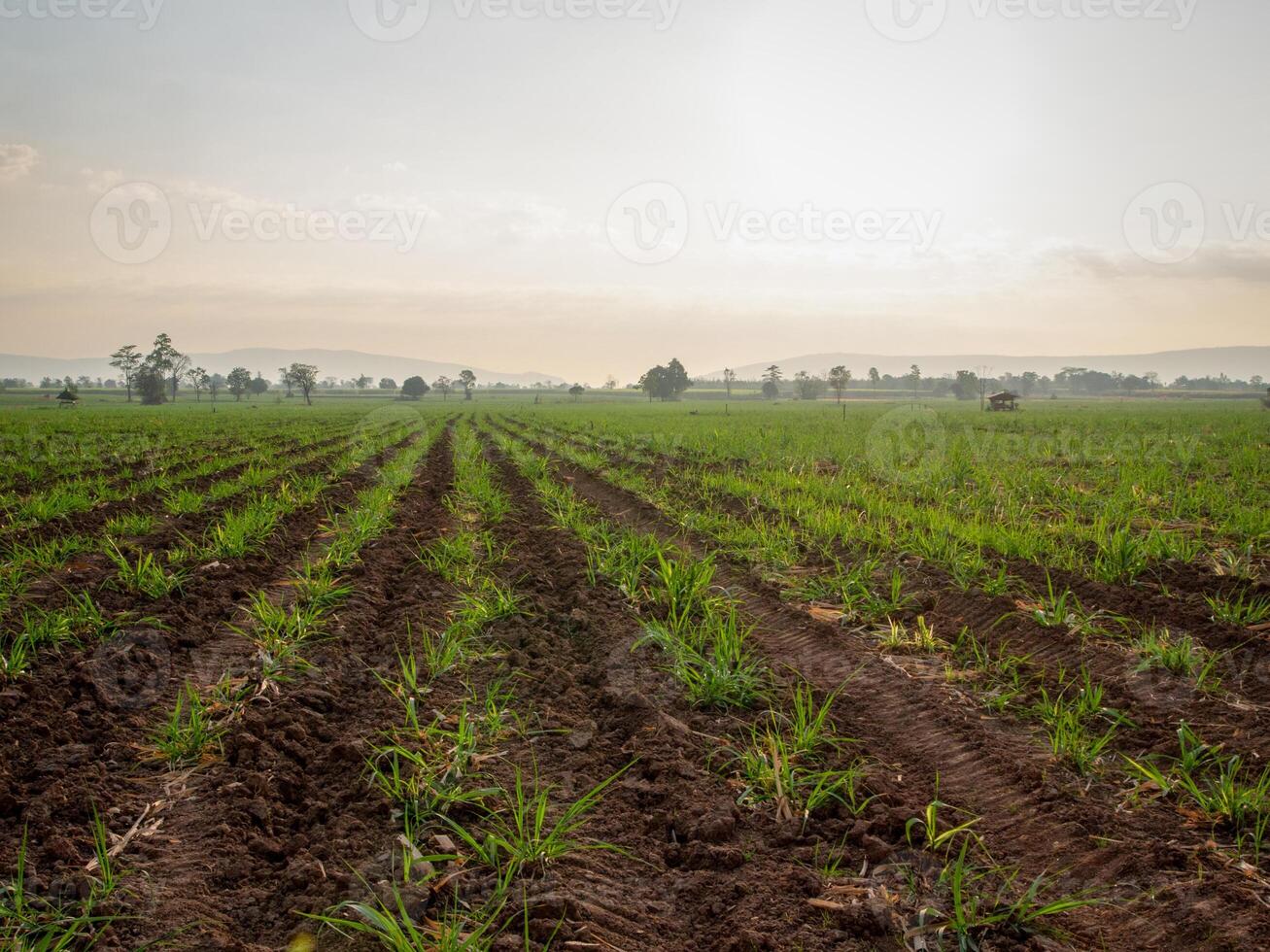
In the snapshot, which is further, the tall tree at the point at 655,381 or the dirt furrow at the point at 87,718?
the tall tree at the point at 655,381

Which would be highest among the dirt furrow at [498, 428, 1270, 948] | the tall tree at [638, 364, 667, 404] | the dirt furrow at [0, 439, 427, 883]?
the tall tree at [638, 364, 667, 404]

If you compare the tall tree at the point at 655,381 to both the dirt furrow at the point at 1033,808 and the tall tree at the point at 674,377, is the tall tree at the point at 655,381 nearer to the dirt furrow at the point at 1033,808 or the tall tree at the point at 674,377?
the tall tree at the point at 674,377

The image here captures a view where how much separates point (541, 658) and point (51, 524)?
23.0 feet

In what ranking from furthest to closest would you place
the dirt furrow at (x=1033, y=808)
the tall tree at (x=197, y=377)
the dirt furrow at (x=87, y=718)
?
the tall tree at (x=197, y=377)
the dirt furrow at (x=87, y=718)
the dirt furrow at (x=1033, y=808)

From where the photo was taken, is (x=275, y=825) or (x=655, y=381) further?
(x=655, y=381)

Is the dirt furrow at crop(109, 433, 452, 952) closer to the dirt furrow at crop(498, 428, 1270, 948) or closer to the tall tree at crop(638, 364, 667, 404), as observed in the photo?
the dirt furrow at crop(498, 428, 1270, 948)

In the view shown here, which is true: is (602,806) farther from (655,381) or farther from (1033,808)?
(655,381)

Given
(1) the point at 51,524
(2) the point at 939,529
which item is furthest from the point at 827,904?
(1) the point at 51,524

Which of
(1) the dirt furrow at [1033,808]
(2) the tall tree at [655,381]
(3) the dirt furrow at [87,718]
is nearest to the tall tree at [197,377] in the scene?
(2) the tall tree at [655,381]

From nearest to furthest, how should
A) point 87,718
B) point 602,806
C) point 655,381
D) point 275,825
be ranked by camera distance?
point 275,825
point 602,806
point 87,718
point 655,381

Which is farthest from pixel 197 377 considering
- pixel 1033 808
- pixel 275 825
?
pixel 1033 808

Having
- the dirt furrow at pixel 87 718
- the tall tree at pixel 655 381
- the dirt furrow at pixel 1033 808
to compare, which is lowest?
the dirt furrow at pixel 1033 808

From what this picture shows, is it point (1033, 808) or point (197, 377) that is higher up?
point (197, 377)

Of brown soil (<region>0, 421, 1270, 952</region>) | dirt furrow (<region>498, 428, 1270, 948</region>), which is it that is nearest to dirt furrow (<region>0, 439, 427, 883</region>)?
brown soil (<region>0, 421, 1270, 952</region>)
